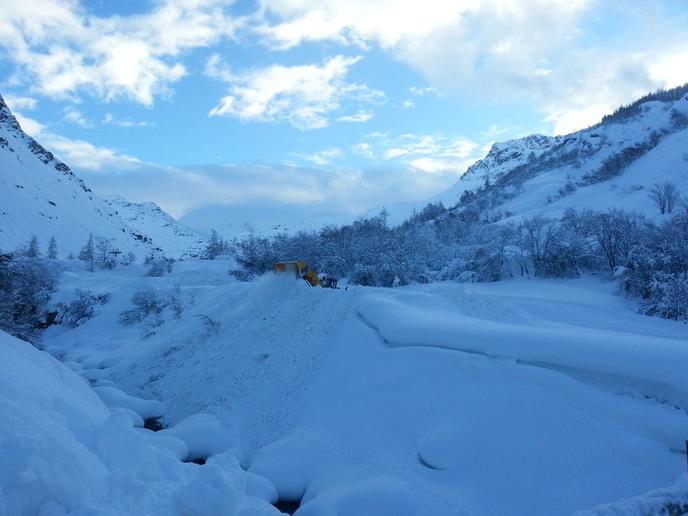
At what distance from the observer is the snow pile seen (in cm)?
613

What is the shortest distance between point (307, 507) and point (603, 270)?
21.1 m

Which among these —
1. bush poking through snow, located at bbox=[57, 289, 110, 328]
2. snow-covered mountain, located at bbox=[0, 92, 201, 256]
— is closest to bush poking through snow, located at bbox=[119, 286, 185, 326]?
bush poking through snow, located at bbox=[57, 289, 110, 328]

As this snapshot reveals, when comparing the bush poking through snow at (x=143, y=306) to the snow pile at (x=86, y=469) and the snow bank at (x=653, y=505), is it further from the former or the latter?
the snow bank at (x=653, y=505)

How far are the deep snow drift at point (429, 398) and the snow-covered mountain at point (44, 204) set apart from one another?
60.8 metres

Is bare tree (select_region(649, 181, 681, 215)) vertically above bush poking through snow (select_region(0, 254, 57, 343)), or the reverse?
bare tree (select_region(649, 181, 681, 215))

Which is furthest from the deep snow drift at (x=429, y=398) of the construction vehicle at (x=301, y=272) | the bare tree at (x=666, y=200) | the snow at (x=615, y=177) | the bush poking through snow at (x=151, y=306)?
the snow at (x=615, y=177)

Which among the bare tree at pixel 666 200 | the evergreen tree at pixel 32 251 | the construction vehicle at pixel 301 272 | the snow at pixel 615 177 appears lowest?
the construction vehicle at pixel 301 272

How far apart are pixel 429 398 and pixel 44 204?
3924 inches

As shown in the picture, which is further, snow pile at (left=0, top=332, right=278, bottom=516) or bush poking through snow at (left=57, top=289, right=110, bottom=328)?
bush poking through snow at (left=57, top=289, right=110, bottom=328)

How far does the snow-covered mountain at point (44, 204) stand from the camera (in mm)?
82375

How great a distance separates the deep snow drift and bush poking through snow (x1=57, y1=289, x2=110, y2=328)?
32.8ft

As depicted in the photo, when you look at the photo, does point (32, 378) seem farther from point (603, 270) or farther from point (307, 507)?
point (603, 270)

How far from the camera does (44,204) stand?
94000 millimetres

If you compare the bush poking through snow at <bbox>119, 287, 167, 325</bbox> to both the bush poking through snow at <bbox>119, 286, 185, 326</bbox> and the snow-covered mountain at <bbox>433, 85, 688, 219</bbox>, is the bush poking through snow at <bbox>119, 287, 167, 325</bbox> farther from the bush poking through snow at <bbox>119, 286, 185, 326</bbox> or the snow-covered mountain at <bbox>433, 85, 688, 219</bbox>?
the snow-covered mountain at <bbox>433, 85, 688, 219</bbox>
